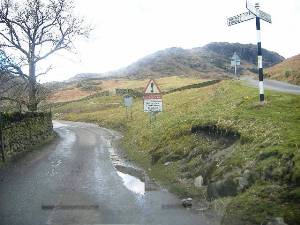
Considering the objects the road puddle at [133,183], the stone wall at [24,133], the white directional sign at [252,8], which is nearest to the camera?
the road puddle at [133,183]

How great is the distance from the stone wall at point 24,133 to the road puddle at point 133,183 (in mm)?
8974

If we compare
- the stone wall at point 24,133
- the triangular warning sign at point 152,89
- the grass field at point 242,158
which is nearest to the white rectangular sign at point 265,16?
the grass field at point 242,158

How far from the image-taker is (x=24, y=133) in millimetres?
30266

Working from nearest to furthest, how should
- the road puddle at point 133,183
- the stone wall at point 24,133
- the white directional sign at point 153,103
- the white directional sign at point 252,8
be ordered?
the road puddle at point 133,183, the white directional sign at point 252,8, the stone wall at point 24,133, the white directional sign at point 153,103

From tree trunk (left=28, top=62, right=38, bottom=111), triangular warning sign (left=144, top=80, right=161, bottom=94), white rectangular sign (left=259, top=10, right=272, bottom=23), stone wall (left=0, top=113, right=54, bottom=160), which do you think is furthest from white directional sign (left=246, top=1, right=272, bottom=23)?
tree trunk (left=28, top=62, right=38, bottom=111)

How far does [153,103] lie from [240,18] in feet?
33.1

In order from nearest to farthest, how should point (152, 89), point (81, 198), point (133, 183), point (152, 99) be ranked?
point (81, 198), point (133, 183), point (152, 89), point (152, 99)

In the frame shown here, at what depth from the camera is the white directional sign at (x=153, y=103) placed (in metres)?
27.8

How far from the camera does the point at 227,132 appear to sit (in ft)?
55.1

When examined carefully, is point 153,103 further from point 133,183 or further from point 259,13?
point 133,183

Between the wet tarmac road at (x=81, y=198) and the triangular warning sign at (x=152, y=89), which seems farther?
the triangular warning sign at (x=152, y=89)

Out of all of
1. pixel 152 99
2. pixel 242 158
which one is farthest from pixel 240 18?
pixel 152 99

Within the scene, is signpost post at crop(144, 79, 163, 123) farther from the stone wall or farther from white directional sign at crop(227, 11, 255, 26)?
white directional sign at crop(227, 11, 255, 26)

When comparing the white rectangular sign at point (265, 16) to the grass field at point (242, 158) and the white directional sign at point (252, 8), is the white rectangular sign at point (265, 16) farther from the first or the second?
the grass field at point (242, 158)
